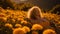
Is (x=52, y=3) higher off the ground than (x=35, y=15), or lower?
higher

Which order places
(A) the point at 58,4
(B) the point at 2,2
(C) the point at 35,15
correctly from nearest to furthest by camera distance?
(C) the point at 35,15
(B) the point at 2,2
(A) the point at 58,4

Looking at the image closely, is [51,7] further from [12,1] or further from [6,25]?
[6,25]

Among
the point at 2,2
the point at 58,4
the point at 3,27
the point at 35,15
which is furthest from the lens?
the point at 58,4

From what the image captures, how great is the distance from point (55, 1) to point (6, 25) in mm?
1263

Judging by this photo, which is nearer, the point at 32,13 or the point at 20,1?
the point at 32,13

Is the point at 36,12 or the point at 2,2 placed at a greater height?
the point at 2,2

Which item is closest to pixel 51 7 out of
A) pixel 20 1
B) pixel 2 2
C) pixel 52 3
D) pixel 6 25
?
pixel 52 3

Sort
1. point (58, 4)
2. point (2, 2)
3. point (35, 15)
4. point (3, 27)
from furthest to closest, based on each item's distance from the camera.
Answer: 1. point (58, 4)
2. point (2, 2)
3. point (35, 15)
4. point (3, 27)

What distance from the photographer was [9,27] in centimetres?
49

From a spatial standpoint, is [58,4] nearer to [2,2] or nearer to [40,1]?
[40,1]

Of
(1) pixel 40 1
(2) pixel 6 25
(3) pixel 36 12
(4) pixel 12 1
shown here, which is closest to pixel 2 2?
(4) pixel 12 1

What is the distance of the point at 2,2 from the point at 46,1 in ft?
1.54

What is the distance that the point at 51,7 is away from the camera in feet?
5.58

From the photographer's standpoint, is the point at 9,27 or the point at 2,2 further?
the point at 2,2
